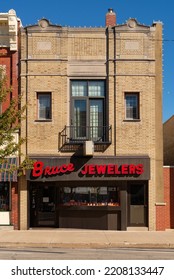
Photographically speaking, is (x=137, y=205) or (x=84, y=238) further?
(x=137, y=205)

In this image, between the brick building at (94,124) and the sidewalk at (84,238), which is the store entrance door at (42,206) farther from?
the sidewalk at (84,238)

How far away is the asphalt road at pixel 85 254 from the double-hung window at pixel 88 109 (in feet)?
22.3

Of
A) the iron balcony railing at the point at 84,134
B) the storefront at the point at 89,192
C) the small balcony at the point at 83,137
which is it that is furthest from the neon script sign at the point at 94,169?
the iron balcony railing at the point at 84,134

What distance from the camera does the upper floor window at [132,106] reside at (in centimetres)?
2098

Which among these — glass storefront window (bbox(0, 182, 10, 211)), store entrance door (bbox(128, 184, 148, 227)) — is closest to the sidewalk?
store entrance door (bbox(128, 184, 148, 227))

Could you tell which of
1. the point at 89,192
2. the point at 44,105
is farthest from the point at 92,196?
the point at 44,105

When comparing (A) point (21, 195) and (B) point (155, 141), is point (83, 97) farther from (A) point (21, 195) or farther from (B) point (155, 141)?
(A) point (21, 195)

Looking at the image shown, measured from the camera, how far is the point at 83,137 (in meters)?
20.9

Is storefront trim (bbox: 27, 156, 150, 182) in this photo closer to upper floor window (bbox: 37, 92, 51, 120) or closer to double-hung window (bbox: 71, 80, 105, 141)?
double-hung window (bbox: 71, 80, 105, 141)

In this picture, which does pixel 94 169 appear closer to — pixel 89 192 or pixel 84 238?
pixel 89 192

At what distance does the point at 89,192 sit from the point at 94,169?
125cm

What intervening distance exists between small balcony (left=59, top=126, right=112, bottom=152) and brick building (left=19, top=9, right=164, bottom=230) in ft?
0.15

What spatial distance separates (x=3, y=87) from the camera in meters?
19.0
